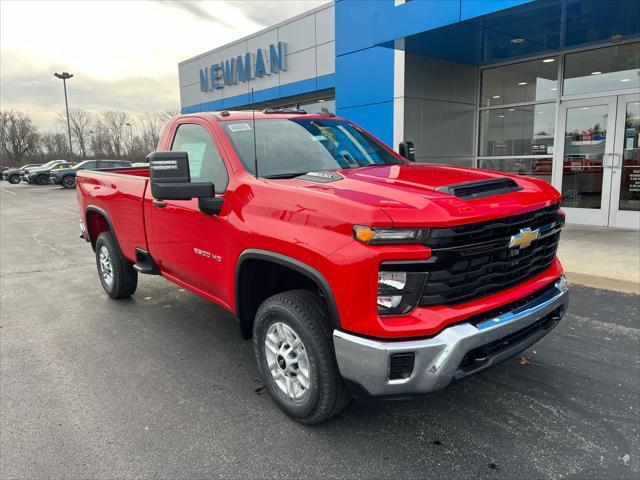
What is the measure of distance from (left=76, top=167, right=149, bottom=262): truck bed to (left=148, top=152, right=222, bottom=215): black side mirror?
53.2 inches

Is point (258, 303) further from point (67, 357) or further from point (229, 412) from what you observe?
point (67, 357)

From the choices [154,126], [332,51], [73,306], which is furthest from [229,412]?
[154,126]

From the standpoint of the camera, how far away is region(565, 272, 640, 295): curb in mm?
5406

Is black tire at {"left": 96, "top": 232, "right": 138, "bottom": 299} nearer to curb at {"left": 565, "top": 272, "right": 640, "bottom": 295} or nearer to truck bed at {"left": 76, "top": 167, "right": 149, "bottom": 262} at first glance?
truck bed at {"left": 76, "top": 167, "right": 149, "bottom": 262}

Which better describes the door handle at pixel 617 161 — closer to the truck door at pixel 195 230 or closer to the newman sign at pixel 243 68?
the truck door at pixel 195 230

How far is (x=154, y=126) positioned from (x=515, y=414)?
300 ft

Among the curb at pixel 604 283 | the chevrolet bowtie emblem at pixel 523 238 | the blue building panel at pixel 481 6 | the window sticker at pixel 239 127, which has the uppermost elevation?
the blue building panel at pixel 481 6

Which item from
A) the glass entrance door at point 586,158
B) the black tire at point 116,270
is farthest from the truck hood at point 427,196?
the glass entrance door at point 586,158

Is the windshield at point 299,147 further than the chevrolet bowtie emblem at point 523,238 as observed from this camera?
Yes

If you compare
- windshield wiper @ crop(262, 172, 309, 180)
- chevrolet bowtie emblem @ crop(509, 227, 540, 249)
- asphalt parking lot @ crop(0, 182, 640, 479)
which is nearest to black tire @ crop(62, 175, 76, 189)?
asphalt parking lot @ crop(0, 182, 640, 479)

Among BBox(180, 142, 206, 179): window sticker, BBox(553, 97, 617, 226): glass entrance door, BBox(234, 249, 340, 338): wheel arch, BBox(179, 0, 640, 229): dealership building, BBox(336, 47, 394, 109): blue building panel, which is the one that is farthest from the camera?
BBox(336, 47, 394, 109): blue building panel

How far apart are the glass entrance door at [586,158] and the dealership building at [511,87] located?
0.02 metres

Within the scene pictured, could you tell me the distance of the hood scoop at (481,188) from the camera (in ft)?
8.39

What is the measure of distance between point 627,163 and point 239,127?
8.24 metres
